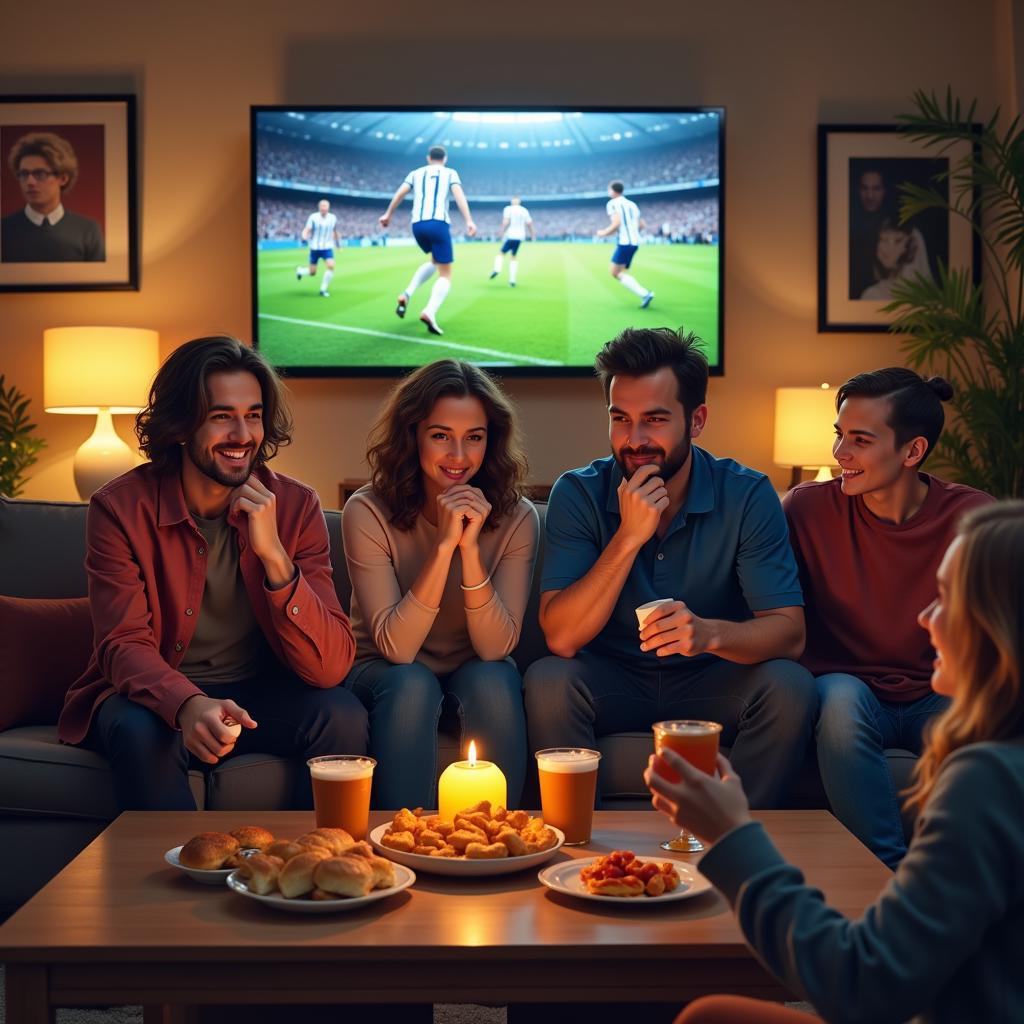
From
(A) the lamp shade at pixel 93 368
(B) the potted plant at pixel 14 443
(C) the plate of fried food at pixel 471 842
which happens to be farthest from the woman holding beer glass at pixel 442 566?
(B) the potted plant at pixel 14 443

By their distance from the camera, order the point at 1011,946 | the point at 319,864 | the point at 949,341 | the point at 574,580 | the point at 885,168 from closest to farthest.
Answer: the point at 1011,946
the point at 319,864
the point at 574,580
the point at 949,341
the point at 885,168

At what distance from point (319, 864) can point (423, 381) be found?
1446 mm

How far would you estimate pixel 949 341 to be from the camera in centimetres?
443

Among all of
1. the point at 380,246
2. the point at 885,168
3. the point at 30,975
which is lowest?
the point at 30,975

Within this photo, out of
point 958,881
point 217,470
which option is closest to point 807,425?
point 217,470

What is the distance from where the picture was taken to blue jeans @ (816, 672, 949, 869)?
229 cm

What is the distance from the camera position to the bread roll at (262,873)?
146cm

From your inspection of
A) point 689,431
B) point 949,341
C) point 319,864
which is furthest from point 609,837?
point 949,341

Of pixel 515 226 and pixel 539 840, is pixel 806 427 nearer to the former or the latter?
pixel 515 226

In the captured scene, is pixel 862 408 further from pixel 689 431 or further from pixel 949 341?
pixel 949 341

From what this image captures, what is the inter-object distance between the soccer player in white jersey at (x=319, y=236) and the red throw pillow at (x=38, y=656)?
7.86 feet

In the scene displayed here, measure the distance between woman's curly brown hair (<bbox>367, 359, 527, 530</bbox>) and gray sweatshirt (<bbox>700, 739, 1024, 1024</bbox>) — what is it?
5.76ft

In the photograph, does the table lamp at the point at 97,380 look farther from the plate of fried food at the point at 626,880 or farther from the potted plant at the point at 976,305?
the plate of fried food at the point at 626,880

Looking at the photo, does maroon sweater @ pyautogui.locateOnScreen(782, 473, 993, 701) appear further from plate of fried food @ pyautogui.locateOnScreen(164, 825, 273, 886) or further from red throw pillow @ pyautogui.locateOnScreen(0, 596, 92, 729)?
red throw pillow @ pyautogui.locateOnScreen(0, 596, 92, 729)
